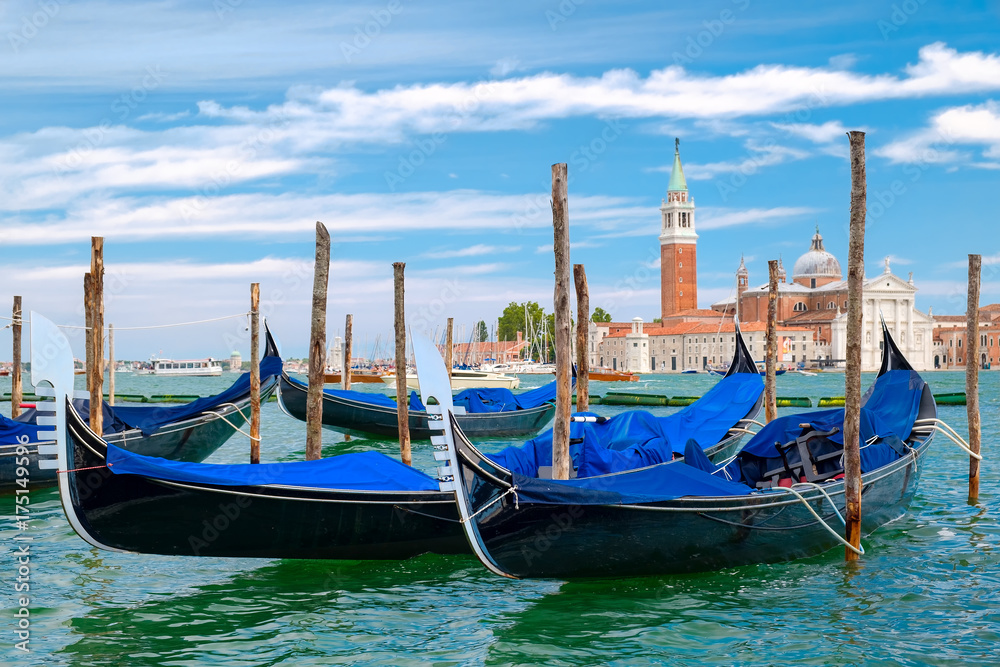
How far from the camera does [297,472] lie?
541cm

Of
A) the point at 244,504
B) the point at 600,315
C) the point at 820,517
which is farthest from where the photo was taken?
the point at 600,315

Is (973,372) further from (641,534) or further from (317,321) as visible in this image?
(317,321)

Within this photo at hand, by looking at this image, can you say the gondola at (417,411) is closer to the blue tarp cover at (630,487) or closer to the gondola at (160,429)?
the gondola at (160,429)

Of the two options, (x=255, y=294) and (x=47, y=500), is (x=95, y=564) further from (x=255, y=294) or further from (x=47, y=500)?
(x=255, y=294)

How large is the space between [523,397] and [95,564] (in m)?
10.1

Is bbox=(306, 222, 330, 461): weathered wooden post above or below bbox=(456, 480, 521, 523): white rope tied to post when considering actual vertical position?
above

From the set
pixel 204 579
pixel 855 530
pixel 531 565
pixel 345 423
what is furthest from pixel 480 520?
pixel 345 423

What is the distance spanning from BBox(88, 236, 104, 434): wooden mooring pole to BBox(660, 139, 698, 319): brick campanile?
70.0 metres

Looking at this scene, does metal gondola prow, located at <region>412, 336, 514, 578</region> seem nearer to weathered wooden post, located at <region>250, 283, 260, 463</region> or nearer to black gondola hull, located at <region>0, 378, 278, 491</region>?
black gondola hull, located at <region>0, 378, 278, 491</region>

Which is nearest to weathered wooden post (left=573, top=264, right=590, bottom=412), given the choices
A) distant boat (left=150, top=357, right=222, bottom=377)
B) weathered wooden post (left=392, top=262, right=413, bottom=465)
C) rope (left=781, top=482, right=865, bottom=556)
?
weathered wooden post (left=392, top=262, right=413, bottom=465)

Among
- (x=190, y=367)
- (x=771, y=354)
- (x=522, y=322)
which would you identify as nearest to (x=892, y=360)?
(x=771, y=354)

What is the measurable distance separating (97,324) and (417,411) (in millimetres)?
6334

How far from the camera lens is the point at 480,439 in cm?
1541

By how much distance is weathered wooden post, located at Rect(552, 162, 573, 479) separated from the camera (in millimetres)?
6059
